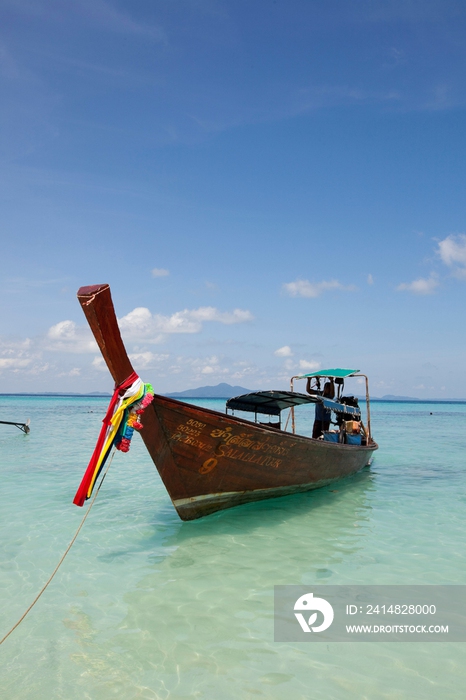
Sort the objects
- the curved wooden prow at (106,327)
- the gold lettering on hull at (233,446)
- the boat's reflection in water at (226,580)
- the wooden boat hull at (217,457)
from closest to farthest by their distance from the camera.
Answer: the boat's reflection in water at (226,580), the curved wooden prow at (106,327), the wooden boat hull at (217,457), the gold lettering on hull at (233,446)

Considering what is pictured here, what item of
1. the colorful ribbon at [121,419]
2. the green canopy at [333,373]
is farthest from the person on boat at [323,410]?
the colorful ribbon at [121,419]

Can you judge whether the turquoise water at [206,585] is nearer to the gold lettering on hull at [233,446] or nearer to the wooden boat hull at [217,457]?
the wooden boat hull at [217,457]

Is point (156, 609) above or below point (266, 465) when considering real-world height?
below

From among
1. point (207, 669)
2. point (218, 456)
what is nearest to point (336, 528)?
point (218, 456)

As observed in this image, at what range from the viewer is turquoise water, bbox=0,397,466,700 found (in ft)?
12.3

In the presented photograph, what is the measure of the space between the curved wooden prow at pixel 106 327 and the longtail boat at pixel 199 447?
0.03 ft

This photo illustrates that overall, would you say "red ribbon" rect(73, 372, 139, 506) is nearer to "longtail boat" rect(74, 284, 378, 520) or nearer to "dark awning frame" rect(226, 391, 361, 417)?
"longtail boat" rect(74, 284, 378, 520)

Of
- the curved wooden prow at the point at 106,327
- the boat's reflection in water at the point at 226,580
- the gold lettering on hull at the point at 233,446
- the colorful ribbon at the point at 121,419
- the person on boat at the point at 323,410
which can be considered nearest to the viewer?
the boat's reflection in water at the point at 226,580

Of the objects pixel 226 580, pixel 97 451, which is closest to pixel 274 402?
pixel 226 580

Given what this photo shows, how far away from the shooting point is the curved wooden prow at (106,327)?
5074mm

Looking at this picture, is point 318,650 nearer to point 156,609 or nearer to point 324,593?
point 324,593

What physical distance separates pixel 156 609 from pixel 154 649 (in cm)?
74

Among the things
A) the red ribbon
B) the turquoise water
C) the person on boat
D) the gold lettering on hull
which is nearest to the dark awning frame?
the person on boat

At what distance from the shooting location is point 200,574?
5.76 meters
